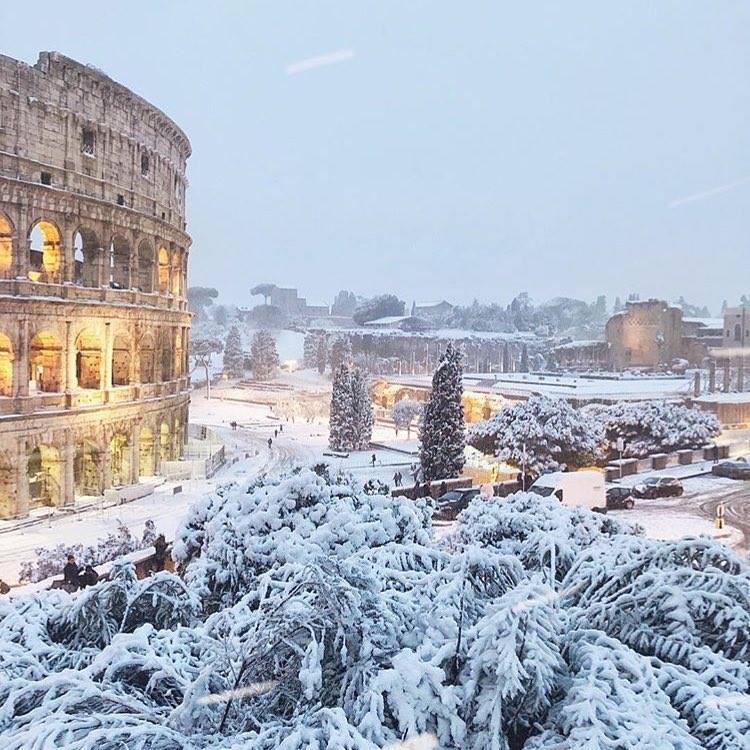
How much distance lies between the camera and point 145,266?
107 ft

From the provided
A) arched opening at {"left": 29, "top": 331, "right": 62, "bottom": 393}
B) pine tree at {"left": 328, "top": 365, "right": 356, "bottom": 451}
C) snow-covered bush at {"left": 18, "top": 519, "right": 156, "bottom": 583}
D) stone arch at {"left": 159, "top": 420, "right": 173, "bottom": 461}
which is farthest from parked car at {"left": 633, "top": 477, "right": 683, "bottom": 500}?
pine tree at {"left": 328, "top": 365, "right": 356, "bottom": 451}

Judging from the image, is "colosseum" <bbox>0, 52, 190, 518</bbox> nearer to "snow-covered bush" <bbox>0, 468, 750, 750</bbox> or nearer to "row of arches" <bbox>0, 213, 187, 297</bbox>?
"row of arches" <bbox>0, 213, 187, 297</bbox>

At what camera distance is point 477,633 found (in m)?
3.29

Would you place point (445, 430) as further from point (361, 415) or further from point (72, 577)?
point (72, 577)

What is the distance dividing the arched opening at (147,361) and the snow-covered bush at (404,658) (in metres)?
28.1

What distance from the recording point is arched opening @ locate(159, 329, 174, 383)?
33438 millimetres

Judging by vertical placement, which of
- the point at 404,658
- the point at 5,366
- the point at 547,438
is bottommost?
the point at 547,438

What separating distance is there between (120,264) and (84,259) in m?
1.96

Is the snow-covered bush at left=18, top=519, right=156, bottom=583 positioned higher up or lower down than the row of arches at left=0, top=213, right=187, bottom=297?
lower down

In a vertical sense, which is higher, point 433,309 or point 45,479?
point 433,309

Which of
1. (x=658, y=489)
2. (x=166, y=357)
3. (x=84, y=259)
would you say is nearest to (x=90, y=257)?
(x=84, y=259)

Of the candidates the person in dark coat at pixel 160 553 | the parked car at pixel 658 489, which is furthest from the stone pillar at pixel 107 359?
the parked car at pixel 658 489

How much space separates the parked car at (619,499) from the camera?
19047mm

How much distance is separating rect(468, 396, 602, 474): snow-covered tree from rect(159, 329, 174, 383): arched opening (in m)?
15.3
